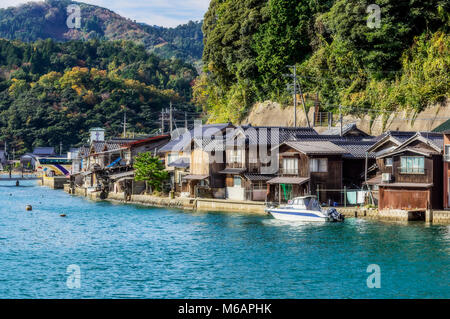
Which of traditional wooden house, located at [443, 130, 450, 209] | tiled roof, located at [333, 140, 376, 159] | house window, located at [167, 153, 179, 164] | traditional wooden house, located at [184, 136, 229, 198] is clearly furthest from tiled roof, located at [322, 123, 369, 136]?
house window, located at [167, 153, 179, 164]

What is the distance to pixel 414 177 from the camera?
39.1 metres

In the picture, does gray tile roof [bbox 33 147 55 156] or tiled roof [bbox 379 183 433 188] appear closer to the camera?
tiled roof [bbox 379 183 433 188]

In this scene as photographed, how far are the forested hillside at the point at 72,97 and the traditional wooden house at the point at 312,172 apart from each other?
296ft

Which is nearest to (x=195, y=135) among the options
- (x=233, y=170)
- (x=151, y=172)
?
(x=151, y=172)

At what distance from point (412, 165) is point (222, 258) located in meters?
16.6

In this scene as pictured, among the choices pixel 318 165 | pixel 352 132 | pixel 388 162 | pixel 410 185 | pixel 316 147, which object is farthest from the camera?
pixel 352 132

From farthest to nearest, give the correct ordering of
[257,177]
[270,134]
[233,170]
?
[233,170] → [270,134] → [257,177]

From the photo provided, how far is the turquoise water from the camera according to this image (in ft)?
76.7

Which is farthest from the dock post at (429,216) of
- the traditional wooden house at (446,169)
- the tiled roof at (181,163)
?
→ the tiled roof at (181,163)

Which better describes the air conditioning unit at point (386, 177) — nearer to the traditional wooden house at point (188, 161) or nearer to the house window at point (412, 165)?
the house window at point (412, 165)

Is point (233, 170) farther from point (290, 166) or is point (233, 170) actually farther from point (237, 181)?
point (290, 166)

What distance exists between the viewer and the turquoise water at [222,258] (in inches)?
921

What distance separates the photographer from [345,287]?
23.5m

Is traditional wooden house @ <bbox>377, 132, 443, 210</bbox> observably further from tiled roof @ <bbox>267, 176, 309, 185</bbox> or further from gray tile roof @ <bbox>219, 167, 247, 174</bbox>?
gray tile roof @ <bbox>219, 167, 247, 174</bbox>
